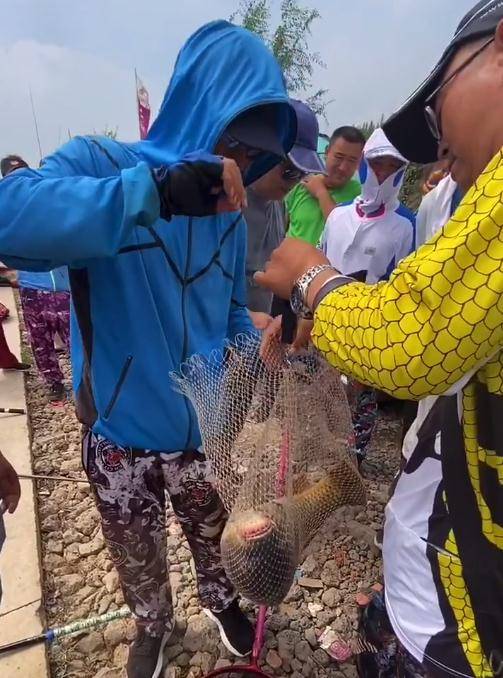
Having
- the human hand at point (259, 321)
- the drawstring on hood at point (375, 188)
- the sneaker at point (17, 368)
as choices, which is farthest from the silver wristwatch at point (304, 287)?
the sneaker at point (17, 368)

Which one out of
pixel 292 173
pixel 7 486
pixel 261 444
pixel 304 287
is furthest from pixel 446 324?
pixel 292 173

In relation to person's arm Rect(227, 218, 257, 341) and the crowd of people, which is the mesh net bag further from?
person's arm Rect(227, 218, 257, 341)

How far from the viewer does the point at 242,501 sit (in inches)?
56.8

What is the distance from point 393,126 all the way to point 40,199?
2.66ft

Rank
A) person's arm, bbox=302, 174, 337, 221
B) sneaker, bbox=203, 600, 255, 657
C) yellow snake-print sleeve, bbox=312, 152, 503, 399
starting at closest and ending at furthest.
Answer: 1. yellow snake-print sleeve, bbox=312, 152, 503, 399
2. sneaker, bbox=203, 600, 255, 657
3. person's arm, bbox=302, 174, 337, 221

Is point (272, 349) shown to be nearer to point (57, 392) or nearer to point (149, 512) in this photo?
point (149, 512)

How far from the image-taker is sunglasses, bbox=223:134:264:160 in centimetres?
144

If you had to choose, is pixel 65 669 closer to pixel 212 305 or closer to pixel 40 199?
pixel 212 305

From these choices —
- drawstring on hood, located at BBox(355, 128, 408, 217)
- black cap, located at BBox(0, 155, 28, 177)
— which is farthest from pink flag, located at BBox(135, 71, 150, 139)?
drawstring on hood, located at BBox(355, 128, 408, 217)

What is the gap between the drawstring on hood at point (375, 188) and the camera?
118 inches

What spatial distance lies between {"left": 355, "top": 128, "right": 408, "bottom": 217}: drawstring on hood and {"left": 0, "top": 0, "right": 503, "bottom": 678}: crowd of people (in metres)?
0.81

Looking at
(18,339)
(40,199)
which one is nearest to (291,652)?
(40,199)

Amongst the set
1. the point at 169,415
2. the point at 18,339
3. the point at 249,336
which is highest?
the point at 249,336

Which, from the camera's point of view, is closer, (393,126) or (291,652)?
(393,126)
